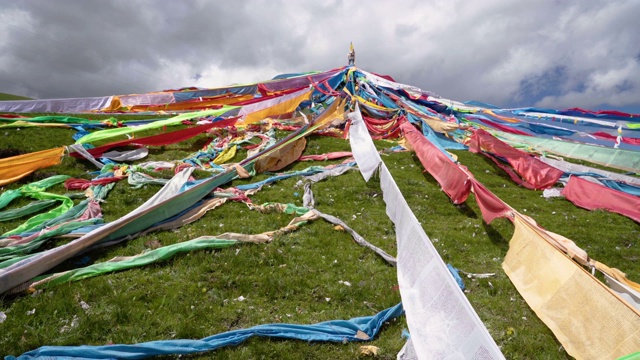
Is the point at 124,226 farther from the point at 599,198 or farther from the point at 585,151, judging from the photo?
the point at 585,151

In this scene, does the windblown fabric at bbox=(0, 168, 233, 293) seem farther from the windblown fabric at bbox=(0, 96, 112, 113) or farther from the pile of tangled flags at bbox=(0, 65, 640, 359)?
the windblown fabric at bbox=(0, 96, 112, 113)

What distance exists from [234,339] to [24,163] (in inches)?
457

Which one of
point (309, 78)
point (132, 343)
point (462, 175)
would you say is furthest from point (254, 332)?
point (309, 78)

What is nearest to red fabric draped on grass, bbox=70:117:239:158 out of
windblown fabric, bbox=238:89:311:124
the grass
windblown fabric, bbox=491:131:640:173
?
the grass

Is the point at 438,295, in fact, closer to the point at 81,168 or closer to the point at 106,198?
the point at 106,198

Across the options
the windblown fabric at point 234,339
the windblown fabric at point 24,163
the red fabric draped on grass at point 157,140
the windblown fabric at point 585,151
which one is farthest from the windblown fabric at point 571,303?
the windblown fabric at point 585,151

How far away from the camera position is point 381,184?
41.1ft

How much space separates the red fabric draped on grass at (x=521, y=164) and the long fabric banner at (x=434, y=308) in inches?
459

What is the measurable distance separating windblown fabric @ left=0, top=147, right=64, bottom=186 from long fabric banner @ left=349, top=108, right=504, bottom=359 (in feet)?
42.4

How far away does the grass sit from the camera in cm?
541

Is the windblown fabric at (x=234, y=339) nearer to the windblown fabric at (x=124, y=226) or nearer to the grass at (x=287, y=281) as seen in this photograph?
the grass at (x=287, y=281)

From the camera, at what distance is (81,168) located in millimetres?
13328

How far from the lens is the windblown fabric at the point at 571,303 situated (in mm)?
4699

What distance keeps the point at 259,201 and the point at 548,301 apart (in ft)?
27.8
